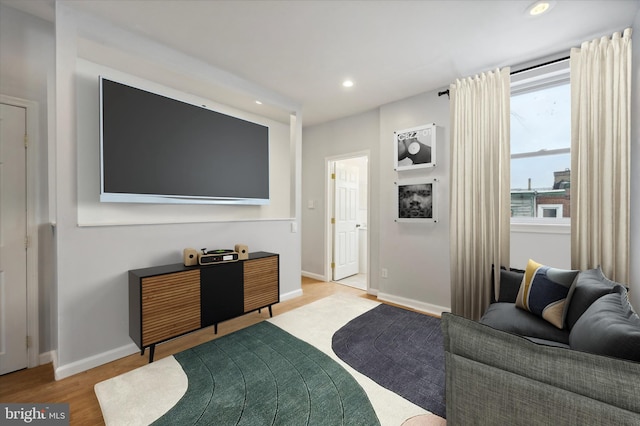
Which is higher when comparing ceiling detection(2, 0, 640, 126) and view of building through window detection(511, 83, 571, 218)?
ceiling detection(2, 0, 640, 126)

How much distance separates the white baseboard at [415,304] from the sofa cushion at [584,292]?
1579 millimetres

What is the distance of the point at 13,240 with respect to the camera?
6.77 feet

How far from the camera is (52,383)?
1941 millimetres

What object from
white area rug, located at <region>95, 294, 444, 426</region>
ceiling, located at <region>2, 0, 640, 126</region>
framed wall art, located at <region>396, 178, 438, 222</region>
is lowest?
white area rug, located at <region>95, 294, 444, 426</region>

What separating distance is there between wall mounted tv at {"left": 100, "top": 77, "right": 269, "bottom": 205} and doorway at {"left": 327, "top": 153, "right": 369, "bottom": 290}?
4.98 feet

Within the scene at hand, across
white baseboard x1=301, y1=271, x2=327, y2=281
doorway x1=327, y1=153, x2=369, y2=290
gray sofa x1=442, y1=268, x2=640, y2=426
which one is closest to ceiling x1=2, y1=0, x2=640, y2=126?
doorway x1=327, y1=153, x2=369, y2=290

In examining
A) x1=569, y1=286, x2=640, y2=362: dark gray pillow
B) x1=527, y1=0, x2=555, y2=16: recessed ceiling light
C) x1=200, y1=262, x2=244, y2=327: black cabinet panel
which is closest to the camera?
x1=569, y1=286, x2=640, y2=362: dark gray pillow

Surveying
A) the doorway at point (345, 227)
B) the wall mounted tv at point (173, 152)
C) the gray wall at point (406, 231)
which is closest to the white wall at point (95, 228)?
the wall mounted tv at point (173, 152)

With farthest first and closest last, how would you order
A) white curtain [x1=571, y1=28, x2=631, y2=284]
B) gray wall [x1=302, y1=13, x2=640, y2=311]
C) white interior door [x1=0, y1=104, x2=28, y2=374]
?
1. gray wall [x1=302, y1=13, x2=640, y2=311]
2. white curtain [x1=571, y1=28, x2=631, y2=284]
3. white interior door [x1=0, y1=104, x2=28, y2=374]

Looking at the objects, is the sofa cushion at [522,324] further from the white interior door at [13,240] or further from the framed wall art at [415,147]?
the white interior door at [13,240]

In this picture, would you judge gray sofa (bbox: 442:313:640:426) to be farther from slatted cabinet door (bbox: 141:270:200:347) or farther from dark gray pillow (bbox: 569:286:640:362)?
slatted cabinet door (bbox: 141:270:200:347)

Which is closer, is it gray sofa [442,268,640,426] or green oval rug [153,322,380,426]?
gray sofa [442,268,640,426]

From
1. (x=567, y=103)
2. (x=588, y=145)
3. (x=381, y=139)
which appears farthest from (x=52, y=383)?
(x=567, y=103)

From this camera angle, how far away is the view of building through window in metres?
2.63
